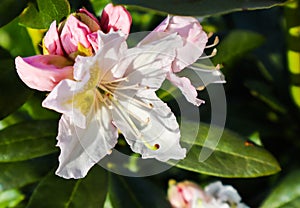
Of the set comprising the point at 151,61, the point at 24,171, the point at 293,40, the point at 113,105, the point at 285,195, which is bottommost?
the point at 285,195

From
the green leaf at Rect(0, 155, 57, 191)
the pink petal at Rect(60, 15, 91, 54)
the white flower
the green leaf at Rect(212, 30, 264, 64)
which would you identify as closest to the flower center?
the white flower

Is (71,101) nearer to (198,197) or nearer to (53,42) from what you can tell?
(53,42)

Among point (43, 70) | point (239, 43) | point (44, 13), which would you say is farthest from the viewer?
point (239, 43)

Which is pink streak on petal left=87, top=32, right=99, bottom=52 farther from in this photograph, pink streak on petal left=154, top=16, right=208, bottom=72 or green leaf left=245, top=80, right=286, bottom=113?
green leaf left=245, top=80, right=286, bottom=113

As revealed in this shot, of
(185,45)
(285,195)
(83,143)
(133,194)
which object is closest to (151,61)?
(185,45)

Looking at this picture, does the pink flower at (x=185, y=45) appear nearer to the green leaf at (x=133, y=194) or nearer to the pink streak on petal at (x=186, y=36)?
the pink streak on petal at (x=186, y=36)

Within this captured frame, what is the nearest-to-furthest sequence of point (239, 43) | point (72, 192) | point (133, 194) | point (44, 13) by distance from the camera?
point (44, 13) < point (72, 192) < point (133, 194) < point (239, 43)

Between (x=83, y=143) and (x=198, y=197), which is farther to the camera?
(x=198, y=197)
